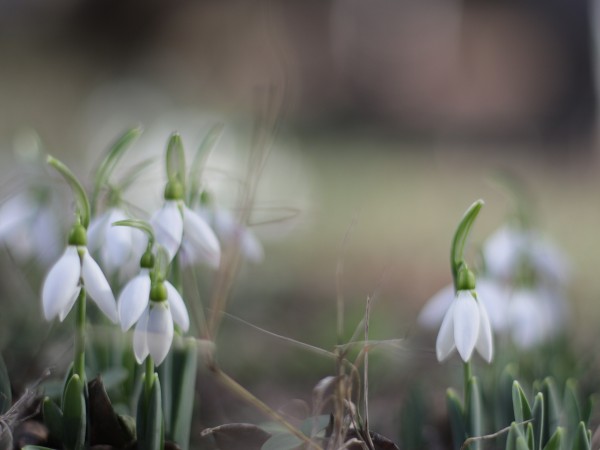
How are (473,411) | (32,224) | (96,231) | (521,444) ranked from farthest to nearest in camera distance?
(32,224)
(96,231)
(473,411)
(521,444)

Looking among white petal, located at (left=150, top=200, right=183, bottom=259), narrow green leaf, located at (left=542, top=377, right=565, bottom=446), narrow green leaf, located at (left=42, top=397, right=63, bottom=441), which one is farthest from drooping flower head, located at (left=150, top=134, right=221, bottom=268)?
A: narrow green leaf, located at (left=542, top=377, right=565, bottom=446)

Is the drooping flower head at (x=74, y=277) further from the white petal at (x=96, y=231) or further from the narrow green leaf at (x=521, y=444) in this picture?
the narrow green leaf at (x=521, y=444)

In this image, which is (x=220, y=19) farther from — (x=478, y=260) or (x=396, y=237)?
(x=478, y=260)

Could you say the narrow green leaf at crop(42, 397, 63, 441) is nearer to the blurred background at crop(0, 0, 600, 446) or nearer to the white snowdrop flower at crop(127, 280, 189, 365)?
the white snowdrop flower at crop(127, 280, 189, 365)

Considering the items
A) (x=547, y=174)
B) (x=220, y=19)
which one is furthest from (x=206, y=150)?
(x=220, y=19)

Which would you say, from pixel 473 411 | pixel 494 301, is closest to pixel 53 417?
pixel 473 411

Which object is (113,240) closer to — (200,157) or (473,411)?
(200,157)

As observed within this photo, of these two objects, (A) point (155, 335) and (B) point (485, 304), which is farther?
(B) point (485, 304)

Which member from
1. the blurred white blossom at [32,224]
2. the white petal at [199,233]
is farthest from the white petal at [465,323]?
the blurred white blossom at [32,224]
